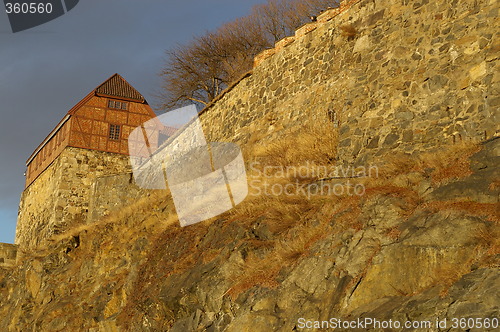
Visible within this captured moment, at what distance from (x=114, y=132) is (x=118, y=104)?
2.19 meters

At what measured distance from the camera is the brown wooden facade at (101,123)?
34.9 metres

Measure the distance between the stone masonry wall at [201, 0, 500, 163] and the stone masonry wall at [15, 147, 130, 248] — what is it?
15570mm

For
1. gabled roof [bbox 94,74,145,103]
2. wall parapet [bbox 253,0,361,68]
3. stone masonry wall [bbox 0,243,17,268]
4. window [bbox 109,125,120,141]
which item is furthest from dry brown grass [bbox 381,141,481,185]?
gabled roof [bbox 94,74,145,103]

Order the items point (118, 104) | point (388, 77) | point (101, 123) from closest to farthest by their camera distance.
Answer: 1. point (388, 77)
2. point (101, 123)
3. point (118, 104)

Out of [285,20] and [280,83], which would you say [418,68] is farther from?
[285,20]

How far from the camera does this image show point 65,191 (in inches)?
1262

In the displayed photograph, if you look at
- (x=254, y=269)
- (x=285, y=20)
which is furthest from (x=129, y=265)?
(x=285, y=20)

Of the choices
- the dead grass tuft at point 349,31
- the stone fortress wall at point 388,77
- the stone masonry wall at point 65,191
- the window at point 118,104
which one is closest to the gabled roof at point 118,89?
the window at point 118,104

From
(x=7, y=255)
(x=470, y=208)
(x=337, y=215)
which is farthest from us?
(x=7, y=255)

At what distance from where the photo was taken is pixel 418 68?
1479cm

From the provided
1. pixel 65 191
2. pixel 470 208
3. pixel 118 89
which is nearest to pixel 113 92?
pixel 118 89

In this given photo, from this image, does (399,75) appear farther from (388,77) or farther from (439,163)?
(439,163)

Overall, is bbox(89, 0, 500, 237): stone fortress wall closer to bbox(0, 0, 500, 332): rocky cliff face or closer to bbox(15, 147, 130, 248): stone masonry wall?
bbox(0, 0, 500, 332): rocky cliff face
